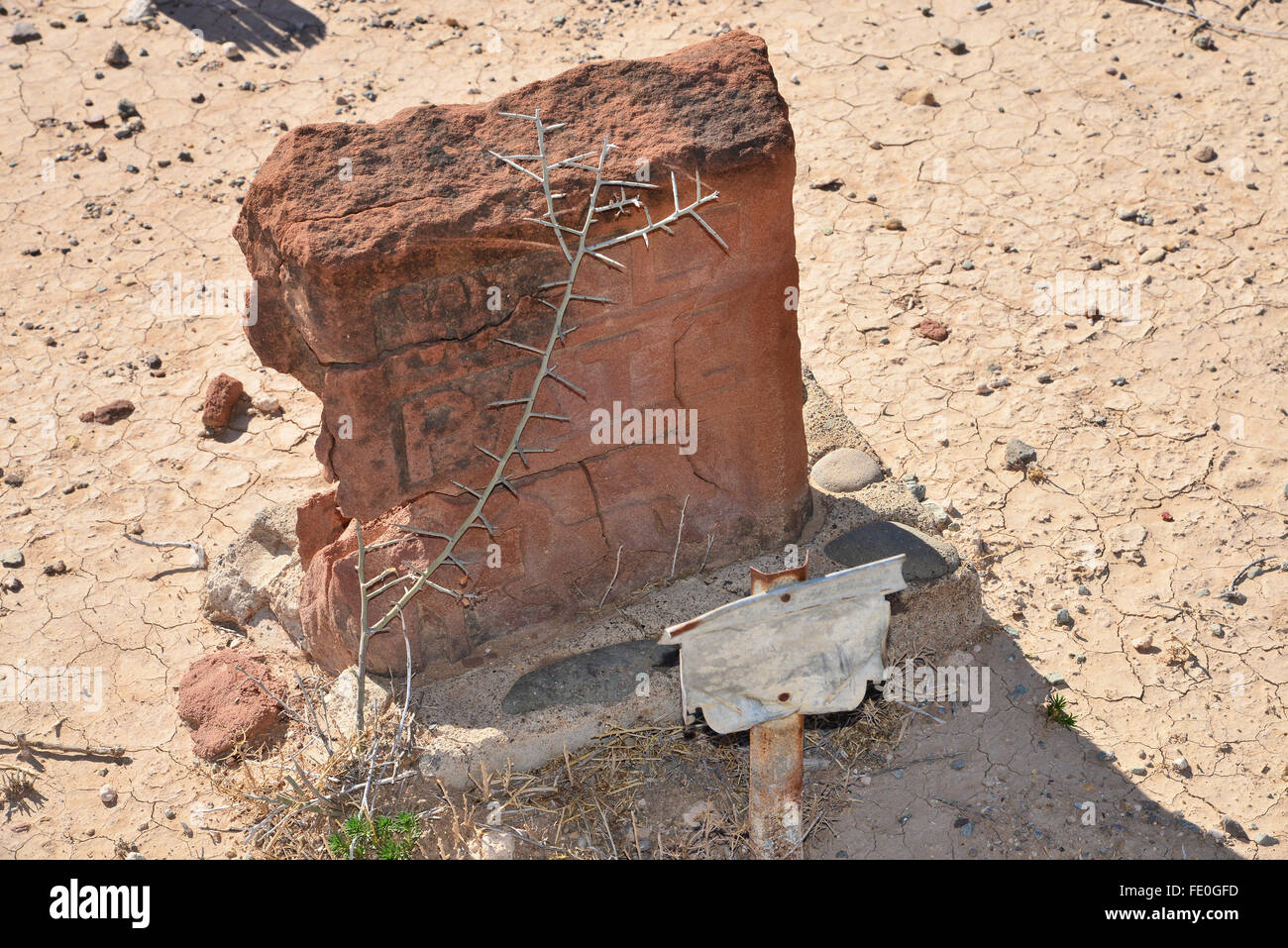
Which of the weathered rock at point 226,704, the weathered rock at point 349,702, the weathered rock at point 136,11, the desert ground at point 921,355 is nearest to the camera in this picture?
the weathered rock at point 349,702

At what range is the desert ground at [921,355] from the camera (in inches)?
164

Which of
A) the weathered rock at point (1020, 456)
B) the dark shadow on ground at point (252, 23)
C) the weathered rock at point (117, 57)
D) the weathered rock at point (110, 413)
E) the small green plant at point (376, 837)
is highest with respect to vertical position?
the dark shadow on ground at point (252, 23)

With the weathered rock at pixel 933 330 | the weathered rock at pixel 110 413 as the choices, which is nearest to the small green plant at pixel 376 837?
the weathered rock at pixel 110 413

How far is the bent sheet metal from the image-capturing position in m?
3.03

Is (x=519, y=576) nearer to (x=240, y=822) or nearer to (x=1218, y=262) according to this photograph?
(x=240, y=822)

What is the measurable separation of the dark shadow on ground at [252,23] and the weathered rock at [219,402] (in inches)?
125

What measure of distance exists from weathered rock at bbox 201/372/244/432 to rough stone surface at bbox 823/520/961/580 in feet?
9.30

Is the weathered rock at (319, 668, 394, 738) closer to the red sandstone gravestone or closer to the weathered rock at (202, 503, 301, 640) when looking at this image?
the red sandstone gravestone

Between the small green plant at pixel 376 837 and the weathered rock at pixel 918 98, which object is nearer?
the small green plant at pixel 376 837

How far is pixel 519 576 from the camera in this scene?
4.19 m

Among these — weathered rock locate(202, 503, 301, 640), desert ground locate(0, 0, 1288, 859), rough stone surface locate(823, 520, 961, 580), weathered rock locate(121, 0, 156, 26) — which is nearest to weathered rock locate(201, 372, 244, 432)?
desert ground locate(0, 0, 1288, 859)

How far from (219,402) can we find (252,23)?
3649 millimetres

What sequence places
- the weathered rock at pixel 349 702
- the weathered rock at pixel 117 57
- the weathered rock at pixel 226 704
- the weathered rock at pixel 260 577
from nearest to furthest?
the weathered rock at pixel 349 702
the weathered rock at pixel 226 704
the weathered rock at pixel 260 577
the weathered rock at pixel 117 57

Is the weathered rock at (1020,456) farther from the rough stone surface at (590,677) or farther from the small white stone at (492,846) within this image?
the small white stone at (492,846)
